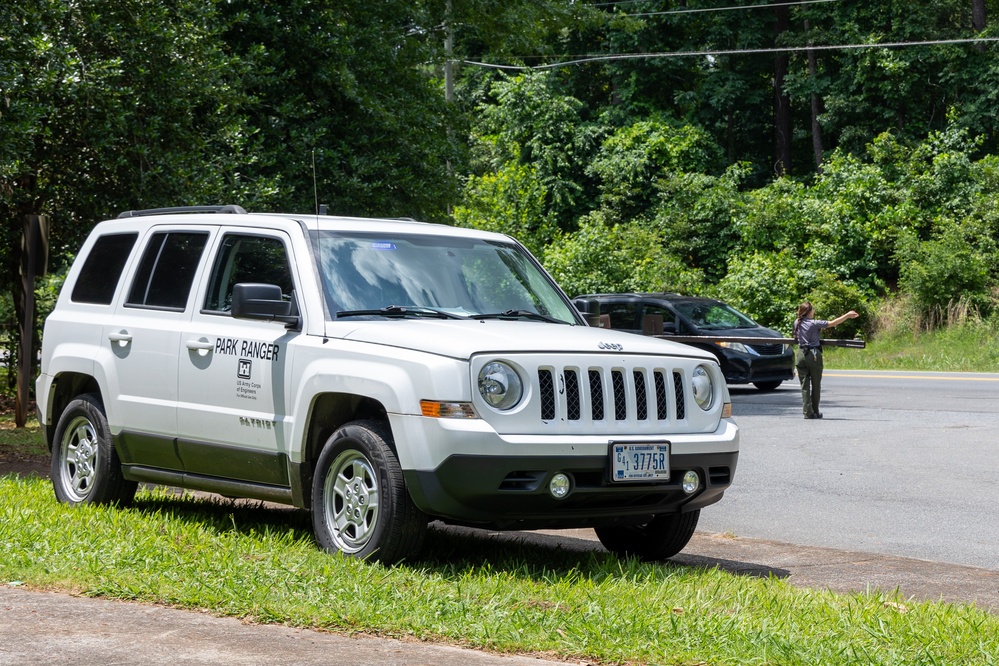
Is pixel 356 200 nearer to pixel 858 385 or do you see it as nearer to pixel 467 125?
pixel 467 125

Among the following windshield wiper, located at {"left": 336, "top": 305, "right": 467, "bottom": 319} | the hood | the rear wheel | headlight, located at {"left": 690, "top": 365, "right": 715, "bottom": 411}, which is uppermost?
windshield wiper, located at {"left": 336, "top": 305, "right": 467, "bottom": 319}

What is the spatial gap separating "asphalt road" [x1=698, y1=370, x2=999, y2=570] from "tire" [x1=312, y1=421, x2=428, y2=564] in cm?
318

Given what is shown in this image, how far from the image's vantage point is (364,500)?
23.3 feet

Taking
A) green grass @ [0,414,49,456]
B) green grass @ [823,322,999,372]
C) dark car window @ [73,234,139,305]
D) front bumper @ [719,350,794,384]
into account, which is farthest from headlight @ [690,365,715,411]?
green grass @ [823,322,999,372]

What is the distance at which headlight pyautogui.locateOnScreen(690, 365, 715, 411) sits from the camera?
7.58 metres

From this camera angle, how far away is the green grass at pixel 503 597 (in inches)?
215

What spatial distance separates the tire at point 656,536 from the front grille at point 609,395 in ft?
2.51

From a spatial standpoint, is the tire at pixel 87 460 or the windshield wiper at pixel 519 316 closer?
the windshield wiper at pixel 519 316

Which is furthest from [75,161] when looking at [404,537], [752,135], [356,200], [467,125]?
[752,135]

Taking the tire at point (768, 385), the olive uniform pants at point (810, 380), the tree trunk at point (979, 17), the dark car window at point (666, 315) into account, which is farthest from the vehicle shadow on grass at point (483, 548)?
the tree trunk at point (979, 17)

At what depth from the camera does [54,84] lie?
1373 centimetres

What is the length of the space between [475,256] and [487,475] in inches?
80.3

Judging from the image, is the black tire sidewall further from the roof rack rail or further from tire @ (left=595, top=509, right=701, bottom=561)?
the roof rack rail

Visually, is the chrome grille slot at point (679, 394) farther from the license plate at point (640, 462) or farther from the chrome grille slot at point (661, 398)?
the license plate at point (640, 462)
